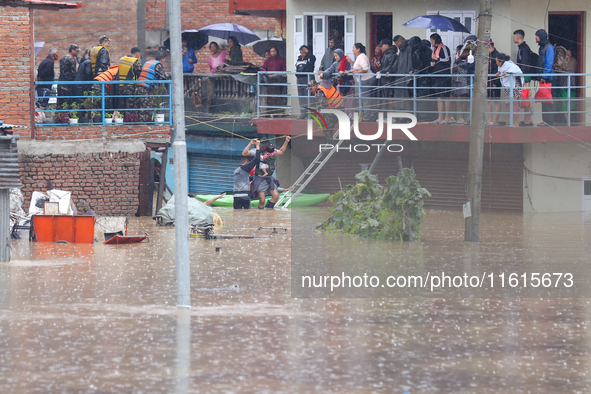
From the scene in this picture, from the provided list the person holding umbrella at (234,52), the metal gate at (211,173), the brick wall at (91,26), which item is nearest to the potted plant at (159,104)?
the metal gate at (211,173)

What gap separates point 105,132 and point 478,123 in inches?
361

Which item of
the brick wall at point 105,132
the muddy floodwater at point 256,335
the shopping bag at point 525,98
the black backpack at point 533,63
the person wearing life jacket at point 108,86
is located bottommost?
the muddy floodwater at point 256,335

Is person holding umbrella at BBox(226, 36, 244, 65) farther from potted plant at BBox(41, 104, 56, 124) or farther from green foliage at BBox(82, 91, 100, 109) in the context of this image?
potted plant at BBox(41, 104, 56, 124)

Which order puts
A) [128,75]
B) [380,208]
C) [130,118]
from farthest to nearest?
1. [130,118]
2. [128,75]
3. [380,208]

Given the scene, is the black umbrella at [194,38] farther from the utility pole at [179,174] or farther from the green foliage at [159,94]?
the utility pole at [179,174]

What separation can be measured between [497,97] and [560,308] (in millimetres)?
10271

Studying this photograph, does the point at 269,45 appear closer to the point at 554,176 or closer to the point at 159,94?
the point at 159,94

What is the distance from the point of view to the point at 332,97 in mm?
21312

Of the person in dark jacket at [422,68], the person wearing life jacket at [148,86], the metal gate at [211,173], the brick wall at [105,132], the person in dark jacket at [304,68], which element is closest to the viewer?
the person in dark jacket at [422,68]

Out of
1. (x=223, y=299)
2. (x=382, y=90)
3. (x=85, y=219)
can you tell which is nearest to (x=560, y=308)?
(x=223, y=299)

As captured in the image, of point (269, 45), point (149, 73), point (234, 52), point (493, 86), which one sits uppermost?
point (269, 45)

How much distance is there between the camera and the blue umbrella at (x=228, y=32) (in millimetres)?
27844

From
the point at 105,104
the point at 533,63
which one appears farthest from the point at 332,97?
the point at 105,104

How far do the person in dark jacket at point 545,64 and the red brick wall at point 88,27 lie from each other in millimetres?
17726
